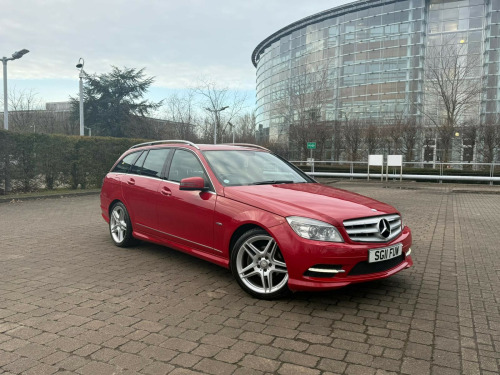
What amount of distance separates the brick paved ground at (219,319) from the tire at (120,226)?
8.7 inches

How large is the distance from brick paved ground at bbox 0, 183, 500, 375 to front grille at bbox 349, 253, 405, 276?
377 millimetres

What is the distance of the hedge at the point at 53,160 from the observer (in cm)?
1311

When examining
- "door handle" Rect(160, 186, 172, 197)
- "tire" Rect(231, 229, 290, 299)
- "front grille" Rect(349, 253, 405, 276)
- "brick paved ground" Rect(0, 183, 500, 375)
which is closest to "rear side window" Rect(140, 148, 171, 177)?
"door handle" Rect(160, 186, 172, 197)

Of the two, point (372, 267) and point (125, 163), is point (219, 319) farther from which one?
point (125, 163)

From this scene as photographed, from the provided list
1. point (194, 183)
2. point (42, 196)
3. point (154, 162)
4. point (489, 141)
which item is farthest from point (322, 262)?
point (489, 141)

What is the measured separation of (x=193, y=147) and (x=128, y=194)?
4.66ft

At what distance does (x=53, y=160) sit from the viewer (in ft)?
47.5

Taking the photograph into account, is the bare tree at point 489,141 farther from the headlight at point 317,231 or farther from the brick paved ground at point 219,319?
the headlight at point 317,231

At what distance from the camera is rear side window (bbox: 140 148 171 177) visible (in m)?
5.57

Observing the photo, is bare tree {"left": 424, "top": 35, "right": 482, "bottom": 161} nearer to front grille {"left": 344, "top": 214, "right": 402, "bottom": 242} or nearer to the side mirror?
front grille {"left": 344, "top": 214, "right": 402, "bottom": 242}

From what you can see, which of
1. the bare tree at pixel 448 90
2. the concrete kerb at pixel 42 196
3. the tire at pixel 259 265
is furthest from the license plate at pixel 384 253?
the bare tree at pixel 448 90

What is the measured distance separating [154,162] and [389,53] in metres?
45.1

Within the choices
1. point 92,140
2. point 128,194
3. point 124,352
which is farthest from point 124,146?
point 124,352

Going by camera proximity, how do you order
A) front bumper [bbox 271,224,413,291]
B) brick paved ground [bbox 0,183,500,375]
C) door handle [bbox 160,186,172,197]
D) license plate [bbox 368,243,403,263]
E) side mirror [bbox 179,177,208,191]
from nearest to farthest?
brick paved ground [bbox 0,183,500,375] → front bumper [bbox 271,224,413,291] → license plate [bbox 368,243,403,263] → side mirror [bbox 179,177,208,191] → door handle [bbox 160,186,172,197]
